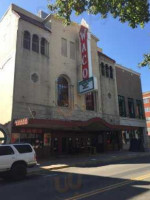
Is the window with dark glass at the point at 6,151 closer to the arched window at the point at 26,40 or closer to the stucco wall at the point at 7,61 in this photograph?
the stucco wall at the point at 7,61

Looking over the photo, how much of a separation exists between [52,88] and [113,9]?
1549 centimetres

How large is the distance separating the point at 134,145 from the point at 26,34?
2047 cm

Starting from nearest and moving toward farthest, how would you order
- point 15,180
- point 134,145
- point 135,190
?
point 135,190 < point 15,180 < point 134,145

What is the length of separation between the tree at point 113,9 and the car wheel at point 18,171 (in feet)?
28.1

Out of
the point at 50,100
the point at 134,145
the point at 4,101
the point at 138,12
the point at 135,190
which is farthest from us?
the point at 134,145

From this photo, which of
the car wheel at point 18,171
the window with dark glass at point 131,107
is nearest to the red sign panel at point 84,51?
the window with dark glass at point 131,107

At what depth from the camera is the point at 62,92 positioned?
25969mm

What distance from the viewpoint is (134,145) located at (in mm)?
29609

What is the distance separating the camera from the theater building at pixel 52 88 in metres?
21.4

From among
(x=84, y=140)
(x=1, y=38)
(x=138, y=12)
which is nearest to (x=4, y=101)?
(x=1, y=38)

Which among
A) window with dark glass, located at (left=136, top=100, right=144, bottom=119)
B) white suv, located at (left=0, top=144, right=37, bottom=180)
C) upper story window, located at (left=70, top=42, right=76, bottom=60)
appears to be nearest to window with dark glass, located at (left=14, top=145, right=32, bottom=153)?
white suv, located at (left=0, top=144, right=37, bottom=180)

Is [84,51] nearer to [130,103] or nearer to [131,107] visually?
[130,103]

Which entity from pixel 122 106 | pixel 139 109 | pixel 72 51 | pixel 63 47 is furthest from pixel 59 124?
pixel 139 109

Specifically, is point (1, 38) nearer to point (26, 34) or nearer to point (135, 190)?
point (26, 34)
